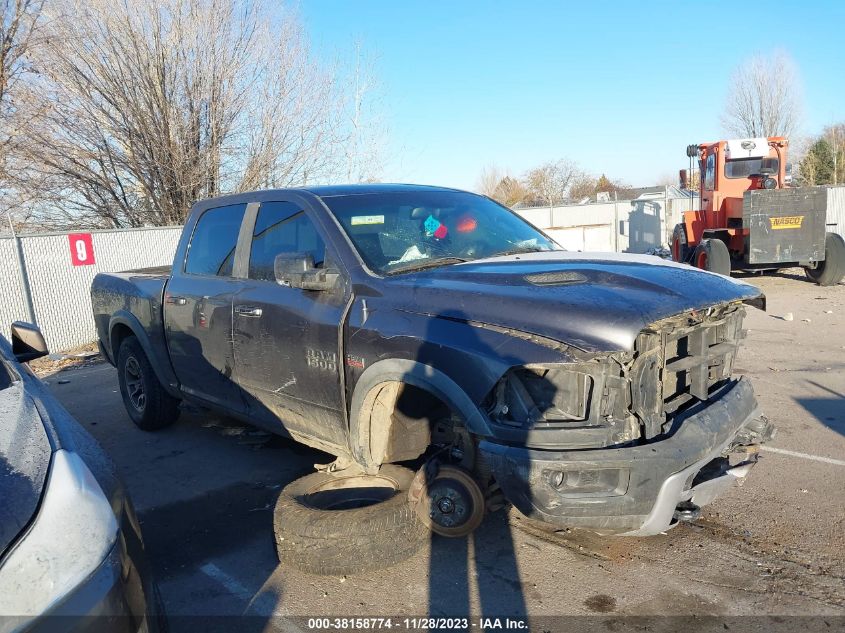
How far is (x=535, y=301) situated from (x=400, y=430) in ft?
3.88

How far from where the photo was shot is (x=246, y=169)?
16953 millimetres

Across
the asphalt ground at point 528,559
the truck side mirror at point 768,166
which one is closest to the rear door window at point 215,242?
the asphalt ground at point 528,559

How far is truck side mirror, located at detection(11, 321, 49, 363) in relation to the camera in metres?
3.58

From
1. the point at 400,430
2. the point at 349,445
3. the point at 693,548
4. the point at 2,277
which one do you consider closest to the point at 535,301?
the point at 400,430

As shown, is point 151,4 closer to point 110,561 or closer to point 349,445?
point 349,445

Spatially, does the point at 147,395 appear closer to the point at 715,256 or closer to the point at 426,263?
the point at 426,263

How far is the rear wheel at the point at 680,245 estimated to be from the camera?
49.1 ft

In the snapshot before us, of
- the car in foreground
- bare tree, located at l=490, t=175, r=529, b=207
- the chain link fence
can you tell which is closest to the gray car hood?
the car in foreground

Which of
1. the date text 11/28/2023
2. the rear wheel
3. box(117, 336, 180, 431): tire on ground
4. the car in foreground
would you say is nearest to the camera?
the car in foreground

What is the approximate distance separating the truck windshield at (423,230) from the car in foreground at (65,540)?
5.94 ft

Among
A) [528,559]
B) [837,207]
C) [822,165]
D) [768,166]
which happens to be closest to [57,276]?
[528,559]

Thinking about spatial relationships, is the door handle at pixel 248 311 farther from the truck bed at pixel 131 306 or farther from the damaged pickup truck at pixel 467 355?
the truck bed at pixel 131 306

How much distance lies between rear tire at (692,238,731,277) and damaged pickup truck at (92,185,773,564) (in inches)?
390

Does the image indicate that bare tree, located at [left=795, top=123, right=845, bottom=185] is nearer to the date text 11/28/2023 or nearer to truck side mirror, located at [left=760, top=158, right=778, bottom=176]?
truck side mirror, located at [left=760, top=158, right=778, bottom=176]
